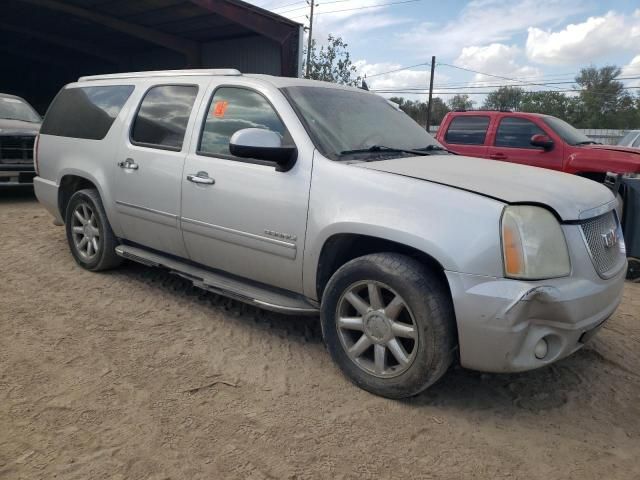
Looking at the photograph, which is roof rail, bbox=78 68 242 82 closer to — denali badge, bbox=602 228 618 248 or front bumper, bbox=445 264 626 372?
front bumper, bbox=445 264 626 372

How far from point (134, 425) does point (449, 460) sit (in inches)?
61.2

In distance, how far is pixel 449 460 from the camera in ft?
8.04

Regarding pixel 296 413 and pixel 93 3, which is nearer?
pixel 296 413

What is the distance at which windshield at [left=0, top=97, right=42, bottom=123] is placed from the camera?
Result: 30.9 ft

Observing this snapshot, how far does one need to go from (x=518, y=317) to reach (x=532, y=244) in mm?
363

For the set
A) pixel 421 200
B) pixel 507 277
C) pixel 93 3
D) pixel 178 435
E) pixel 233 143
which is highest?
pixel 93 3

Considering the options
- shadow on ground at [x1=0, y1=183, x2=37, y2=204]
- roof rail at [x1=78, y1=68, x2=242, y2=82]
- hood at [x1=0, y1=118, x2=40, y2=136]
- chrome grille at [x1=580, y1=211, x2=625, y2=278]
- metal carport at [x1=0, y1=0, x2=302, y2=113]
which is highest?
metal carport at [x1=0, y1=0, x2=302, y2=113]

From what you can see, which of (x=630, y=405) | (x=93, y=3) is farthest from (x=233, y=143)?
(x=93, y=3)

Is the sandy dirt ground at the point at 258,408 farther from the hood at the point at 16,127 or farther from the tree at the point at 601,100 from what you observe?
the tree at the point at 601,100

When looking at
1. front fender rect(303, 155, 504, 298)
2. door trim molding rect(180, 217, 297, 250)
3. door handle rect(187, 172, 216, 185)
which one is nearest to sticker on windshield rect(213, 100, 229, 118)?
door handle rect(187, 172, 216, 185)

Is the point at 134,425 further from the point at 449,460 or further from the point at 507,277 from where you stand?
the point at 507,277

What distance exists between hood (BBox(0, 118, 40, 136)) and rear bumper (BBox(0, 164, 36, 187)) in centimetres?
54

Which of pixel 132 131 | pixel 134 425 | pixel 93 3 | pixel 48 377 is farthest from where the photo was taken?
pixel 93 3

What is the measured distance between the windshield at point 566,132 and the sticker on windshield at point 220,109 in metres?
6.39
